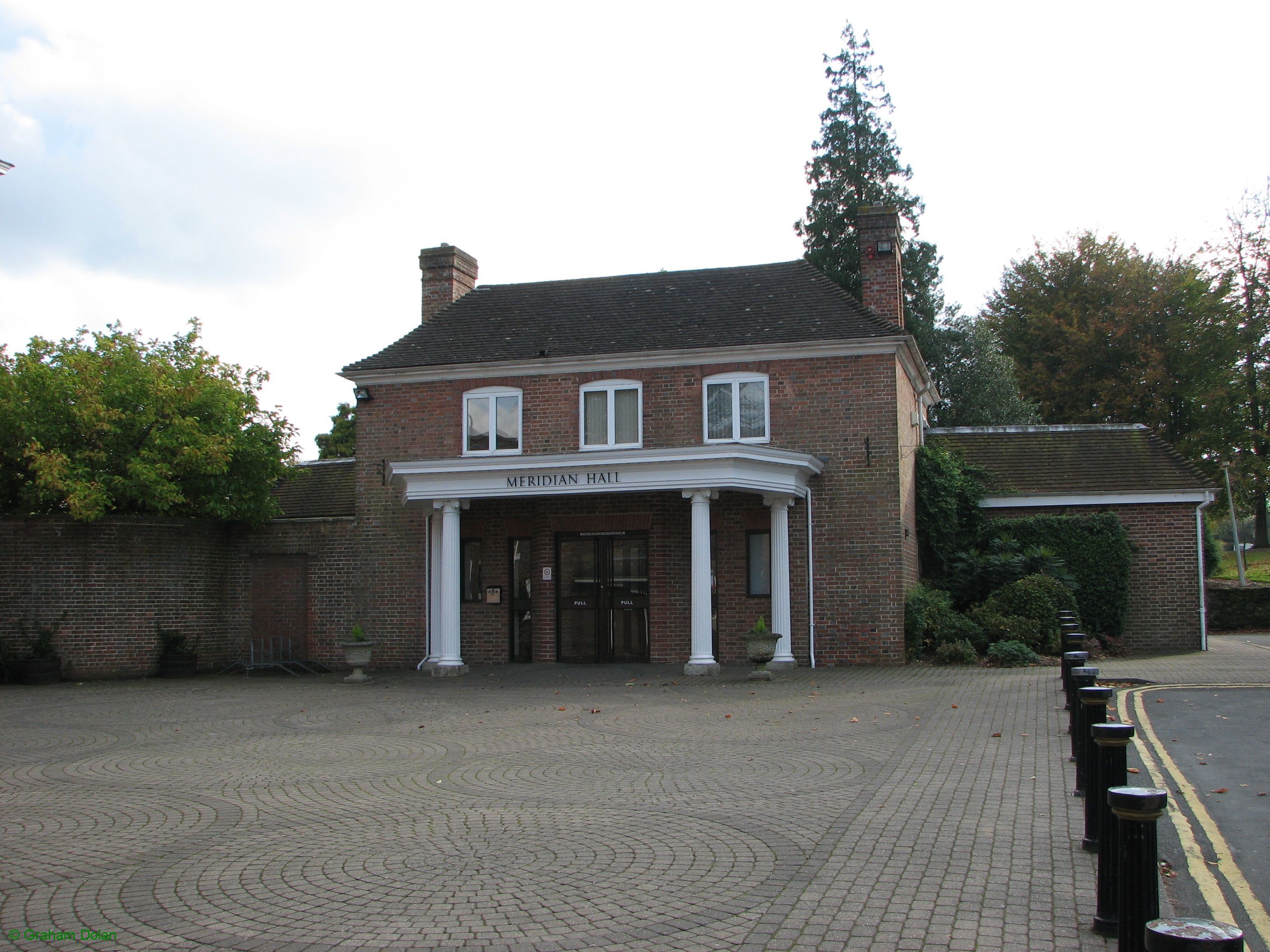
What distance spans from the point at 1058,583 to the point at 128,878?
57.4 feet

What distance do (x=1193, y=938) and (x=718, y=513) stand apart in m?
16.7

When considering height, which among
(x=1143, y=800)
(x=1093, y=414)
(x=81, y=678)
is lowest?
(x=81, y=678)

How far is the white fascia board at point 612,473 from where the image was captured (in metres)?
17.5

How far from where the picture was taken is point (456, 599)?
19109 mm

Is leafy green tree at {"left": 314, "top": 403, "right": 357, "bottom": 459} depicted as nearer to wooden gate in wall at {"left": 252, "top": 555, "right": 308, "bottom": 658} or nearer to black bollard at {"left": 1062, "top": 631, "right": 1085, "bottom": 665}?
wooden gate in wall at {"left": 252, "top": 555, "right": 308, "bottom": 658}

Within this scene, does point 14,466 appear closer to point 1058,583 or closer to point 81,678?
point 81,678

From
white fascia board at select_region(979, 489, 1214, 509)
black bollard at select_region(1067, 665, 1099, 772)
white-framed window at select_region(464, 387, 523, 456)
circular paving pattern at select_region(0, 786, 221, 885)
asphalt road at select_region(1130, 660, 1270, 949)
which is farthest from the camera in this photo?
white fascia board at select_region(979, 489, 1214, 509)

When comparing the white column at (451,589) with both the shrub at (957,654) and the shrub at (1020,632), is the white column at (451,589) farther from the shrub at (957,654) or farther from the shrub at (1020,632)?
the shrub at (1020,632)

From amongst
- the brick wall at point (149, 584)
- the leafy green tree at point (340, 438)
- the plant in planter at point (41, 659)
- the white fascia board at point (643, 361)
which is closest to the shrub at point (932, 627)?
the white fascia board at point (643, 361)

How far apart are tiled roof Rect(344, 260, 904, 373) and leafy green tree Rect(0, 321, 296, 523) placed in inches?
115

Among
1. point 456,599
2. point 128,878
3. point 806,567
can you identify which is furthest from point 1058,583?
point 128,878

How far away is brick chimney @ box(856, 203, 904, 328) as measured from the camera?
21.2 meters

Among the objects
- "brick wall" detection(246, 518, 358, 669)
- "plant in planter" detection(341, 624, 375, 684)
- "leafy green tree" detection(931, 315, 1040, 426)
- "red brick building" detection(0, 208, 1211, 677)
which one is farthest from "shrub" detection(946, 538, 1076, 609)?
"leafy green tree" detection(931, 315, 1040, 426)

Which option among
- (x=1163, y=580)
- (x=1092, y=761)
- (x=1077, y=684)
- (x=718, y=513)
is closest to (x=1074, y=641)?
(x=1077, y=684)
